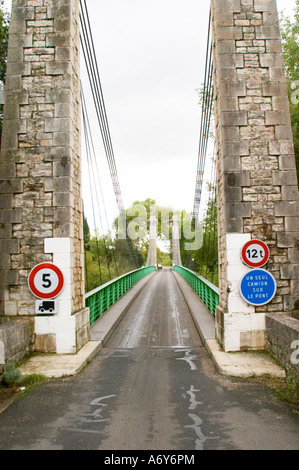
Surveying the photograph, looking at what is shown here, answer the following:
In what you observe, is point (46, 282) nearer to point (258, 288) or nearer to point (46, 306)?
point (46, 306)

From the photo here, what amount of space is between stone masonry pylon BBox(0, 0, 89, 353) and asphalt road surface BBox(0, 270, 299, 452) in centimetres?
123

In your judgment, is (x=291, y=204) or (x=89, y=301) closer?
(x=291, y=204)

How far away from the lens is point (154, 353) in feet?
20.3

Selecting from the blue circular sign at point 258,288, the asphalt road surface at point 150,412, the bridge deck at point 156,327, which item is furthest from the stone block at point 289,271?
the bridge deck at point 156,327

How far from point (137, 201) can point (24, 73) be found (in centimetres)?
6383

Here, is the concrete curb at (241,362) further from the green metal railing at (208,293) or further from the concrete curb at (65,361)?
the concrete curb at (65,361)

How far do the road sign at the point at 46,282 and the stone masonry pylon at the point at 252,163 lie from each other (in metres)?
2.77

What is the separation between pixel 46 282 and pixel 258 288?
134 inches

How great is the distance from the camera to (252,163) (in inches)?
231

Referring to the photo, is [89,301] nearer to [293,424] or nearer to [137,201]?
[293,424]

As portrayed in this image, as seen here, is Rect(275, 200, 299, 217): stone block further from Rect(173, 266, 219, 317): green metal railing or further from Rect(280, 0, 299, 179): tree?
Rect(280, 0, 299, 179): tree

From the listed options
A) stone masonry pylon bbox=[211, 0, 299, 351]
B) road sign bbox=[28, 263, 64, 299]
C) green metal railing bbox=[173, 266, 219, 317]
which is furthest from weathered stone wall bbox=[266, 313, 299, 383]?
road sign bbox=[28, 263, 64, 299]

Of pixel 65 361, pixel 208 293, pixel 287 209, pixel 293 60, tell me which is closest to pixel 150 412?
pixel 65 361

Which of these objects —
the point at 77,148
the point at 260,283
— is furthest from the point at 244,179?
the point at 77,148
